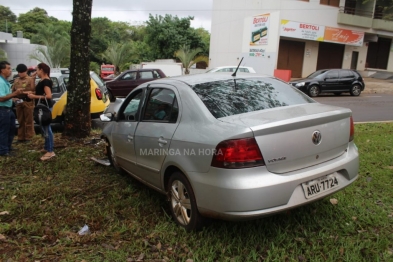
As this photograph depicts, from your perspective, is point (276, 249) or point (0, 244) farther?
point (0, 244)

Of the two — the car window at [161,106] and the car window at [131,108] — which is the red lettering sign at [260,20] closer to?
the car window at [131,108]

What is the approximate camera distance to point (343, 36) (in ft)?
86.5

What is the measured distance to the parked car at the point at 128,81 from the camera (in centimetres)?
1586

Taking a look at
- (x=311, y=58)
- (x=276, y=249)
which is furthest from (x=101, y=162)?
(x=311, y=58)

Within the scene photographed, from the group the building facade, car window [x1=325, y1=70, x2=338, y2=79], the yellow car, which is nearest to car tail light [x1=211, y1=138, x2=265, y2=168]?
the yellow car

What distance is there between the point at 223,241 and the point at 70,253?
4.57 feet

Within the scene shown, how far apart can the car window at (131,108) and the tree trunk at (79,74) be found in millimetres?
2293

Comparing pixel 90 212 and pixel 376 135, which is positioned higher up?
pixel 376 135

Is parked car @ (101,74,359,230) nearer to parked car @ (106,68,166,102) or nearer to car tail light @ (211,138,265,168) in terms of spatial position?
car tail light @ (211,138,265,168)

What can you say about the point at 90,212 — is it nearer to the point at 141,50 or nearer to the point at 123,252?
the point at 123,252

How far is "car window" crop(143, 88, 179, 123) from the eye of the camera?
343 cm

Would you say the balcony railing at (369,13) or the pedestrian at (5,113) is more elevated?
the balcony railing at (369,13)

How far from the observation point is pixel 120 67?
3008 centimetres

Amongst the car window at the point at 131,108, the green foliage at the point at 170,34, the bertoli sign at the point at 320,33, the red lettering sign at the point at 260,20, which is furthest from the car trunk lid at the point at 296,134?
the green foliage at the point at 170,34
